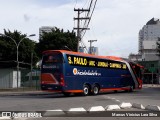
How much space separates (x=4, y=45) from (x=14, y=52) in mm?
2261

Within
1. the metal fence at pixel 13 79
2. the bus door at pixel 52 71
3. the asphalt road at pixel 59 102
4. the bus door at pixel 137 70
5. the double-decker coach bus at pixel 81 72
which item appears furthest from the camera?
the metal fence at pixel 13 79

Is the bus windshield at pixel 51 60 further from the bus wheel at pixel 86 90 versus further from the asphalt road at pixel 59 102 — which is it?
the bus wheel at pixel 86 90

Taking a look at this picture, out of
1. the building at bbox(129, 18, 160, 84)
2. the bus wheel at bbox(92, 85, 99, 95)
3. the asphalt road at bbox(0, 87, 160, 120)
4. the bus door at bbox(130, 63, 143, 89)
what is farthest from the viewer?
the building at bbox(129, 18, 160, 84)

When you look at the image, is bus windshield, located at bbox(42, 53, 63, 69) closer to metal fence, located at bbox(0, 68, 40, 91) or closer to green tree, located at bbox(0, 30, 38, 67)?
metal fence, located at bbox(0, 68, 40, 91)

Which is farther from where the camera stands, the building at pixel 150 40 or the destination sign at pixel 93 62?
the building at pixel 150 40

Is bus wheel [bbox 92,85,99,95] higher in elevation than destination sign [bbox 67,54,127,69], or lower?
lower

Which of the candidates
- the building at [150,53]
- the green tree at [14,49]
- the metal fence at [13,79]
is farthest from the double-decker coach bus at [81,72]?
the building at [150,53]

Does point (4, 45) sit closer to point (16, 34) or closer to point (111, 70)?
point (16, 34)

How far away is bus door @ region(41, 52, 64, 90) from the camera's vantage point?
94.4 ft

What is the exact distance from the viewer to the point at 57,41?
76.9m

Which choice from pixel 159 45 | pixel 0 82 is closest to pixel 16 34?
pixel 0 82

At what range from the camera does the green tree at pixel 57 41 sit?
76188 millimetres

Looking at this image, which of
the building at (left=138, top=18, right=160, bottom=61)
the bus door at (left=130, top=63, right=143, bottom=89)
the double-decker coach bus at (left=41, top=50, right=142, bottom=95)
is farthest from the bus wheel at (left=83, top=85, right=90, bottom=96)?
the building at (left=138, top=18, right=160, bottom=61)

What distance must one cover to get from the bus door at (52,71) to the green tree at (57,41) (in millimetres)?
45783
